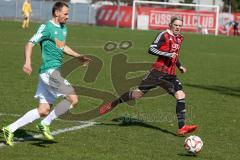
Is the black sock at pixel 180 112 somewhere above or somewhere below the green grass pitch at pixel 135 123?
above

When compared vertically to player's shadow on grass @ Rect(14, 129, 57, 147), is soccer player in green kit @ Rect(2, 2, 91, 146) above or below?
above

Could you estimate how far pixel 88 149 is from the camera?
28.7ft

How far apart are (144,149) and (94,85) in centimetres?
767

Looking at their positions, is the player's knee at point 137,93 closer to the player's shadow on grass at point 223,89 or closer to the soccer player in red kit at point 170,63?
the soccer player in red kit at point 170,63

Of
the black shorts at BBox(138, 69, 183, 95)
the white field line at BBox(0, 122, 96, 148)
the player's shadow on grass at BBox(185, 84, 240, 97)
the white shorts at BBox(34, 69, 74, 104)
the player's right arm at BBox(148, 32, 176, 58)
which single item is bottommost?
the player's shadow on grass at BBox(185, 84, 240, 97)

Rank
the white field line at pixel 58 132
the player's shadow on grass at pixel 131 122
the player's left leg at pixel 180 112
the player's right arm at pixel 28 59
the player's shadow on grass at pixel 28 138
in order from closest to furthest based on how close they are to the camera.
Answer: the player's right arm at pixel 28 59
the player's shadow on grass at pixel 28 138
the white field line at pixel 58 132
the player's left leg at pixel 180 112
the player's shadow on grass at pixel 131 122

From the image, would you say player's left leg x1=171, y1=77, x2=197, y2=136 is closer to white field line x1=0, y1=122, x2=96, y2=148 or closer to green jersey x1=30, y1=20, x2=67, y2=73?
white field line x1=0, y1=122, x2=96, y2=148

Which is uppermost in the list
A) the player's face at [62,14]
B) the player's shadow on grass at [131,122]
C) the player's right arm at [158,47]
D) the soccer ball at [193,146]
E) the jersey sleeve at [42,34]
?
the player's face at [62,14]

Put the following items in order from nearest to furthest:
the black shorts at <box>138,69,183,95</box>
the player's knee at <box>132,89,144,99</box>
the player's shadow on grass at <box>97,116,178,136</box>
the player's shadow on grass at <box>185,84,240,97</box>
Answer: the black shorts at <box>138,69,183,95</box> < the player's shadow on grass at <box>97,116,178,136</box> < the player's knee at <box>132,89,144,99</box> < the player's shadow on grass at <box>185,84,240,97</box>

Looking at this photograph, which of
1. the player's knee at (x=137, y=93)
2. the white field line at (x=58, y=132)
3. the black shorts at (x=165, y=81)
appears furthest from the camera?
the player's knee at (x=137, y=93)

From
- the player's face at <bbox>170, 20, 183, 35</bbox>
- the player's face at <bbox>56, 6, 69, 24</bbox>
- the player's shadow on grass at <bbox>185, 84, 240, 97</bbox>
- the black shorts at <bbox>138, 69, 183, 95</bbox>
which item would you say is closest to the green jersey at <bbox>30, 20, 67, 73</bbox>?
the player's face at <bbox>56, 6, 69, 24</bbox>

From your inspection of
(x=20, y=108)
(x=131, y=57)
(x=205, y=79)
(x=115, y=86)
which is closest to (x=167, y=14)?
(x=131, y=57)

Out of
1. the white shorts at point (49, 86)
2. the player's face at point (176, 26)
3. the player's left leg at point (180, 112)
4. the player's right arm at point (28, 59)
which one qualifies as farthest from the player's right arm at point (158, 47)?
the player's right arm at point (28, 59)

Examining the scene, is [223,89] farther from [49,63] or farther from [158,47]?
[49,63]
